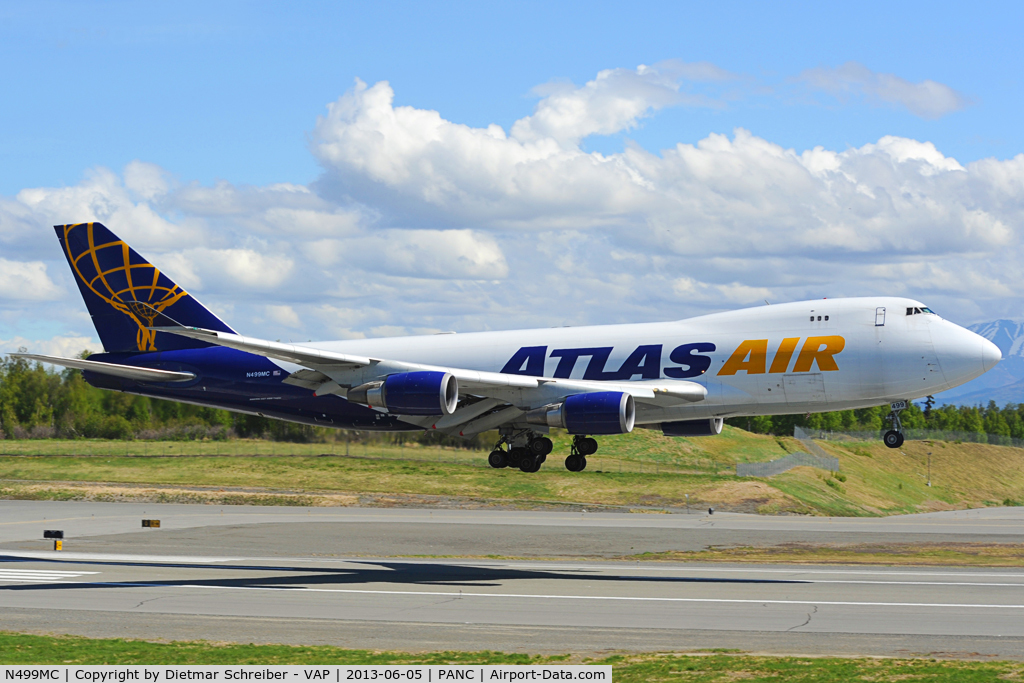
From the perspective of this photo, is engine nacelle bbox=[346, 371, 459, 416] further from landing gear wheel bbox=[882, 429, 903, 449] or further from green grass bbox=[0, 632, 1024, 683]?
landing gear wheel bbox=[882, 429, 903, 449]

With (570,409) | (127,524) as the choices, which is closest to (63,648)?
(570,409)

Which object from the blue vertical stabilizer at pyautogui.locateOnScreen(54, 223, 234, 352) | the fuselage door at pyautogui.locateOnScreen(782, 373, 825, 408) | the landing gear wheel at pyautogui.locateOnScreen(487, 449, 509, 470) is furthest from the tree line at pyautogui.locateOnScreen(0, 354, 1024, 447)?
the fuselage door at pyautogui.locateOnScreen(782, 373, 825, 408)

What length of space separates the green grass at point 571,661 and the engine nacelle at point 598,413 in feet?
42.1

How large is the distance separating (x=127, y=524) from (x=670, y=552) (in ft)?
122

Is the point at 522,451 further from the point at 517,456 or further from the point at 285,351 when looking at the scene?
the point at 285,351

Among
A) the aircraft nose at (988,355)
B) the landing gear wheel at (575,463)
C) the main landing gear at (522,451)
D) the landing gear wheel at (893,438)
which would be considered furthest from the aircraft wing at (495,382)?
the aircraft nose at (988,355)

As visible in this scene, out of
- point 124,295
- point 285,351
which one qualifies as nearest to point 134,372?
point 124,295

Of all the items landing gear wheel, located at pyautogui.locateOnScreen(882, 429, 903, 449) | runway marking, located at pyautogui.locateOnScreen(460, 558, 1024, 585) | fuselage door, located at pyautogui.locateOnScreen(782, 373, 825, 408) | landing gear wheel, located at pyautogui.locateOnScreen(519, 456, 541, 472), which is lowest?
runway marking, located at pyautogui.locateOnScreen(460, 558, 1024, 585)

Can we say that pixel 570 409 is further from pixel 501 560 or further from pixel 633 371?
pixel 501 560

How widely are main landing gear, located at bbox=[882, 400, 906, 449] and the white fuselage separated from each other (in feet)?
1.75

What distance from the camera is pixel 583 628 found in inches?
1287

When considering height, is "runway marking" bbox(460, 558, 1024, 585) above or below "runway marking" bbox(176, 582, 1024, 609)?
below

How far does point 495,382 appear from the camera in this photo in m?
41.5

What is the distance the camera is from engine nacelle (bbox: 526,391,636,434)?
39688mm
